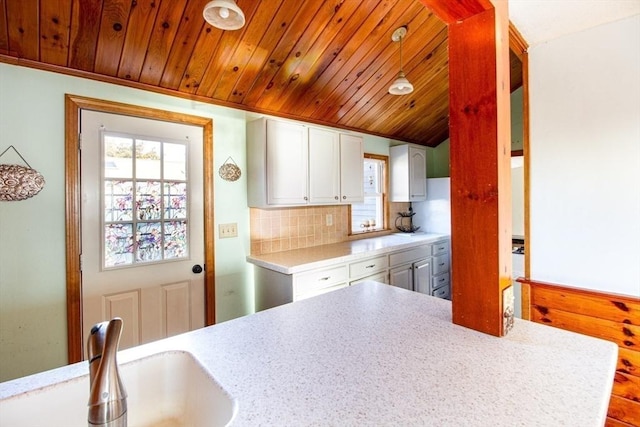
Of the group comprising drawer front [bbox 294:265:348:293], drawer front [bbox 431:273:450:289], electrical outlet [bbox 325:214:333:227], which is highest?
electrical outlet [bbox 325:214:333:227]

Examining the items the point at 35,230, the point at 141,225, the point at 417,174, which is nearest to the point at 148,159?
the point at 141,225

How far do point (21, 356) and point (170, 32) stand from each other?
79.7 inches

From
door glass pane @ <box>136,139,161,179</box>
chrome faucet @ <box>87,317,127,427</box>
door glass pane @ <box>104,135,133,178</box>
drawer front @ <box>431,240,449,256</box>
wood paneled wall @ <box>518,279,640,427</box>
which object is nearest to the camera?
chrome faucet @ <box>87,317,127,427</box>

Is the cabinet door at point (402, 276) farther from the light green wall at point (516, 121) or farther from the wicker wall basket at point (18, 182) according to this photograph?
the wicker wall basket at point (18, 182)

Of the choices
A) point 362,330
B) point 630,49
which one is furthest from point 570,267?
point 362,330

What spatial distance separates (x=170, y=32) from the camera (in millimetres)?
1854

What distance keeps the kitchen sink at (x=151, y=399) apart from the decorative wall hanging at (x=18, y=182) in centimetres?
146

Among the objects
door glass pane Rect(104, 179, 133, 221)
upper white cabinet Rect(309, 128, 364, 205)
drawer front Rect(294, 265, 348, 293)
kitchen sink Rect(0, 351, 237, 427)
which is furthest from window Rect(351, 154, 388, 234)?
kitchen sink Rect(0, 351, 237, 427)

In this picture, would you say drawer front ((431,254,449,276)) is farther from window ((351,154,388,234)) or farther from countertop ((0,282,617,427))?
countertop ((0,282,617,427))

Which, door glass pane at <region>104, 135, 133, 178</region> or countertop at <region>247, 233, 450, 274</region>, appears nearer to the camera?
door glass pane at <region>104, 135, 133, 178</region>

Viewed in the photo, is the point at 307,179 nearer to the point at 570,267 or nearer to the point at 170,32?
the point at 170,32

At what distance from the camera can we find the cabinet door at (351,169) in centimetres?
304

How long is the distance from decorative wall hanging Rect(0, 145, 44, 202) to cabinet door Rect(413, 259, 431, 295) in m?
3.16

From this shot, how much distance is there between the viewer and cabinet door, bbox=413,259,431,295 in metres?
3.41
